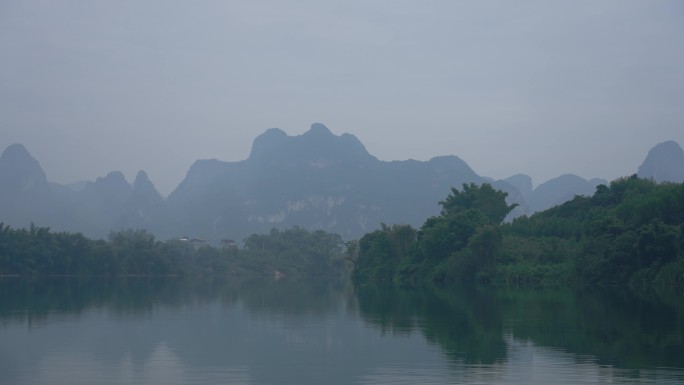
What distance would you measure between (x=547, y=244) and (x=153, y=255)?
127 ft

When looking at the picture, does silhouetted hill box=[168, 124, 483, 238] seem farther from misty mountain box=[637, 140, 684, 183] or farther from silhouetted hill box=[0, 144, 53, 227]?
misty mountain box=[637, 140, 684, 183]

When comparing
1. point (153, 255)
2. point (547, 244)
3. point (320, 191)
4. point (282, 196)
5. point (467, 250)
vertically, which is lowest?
point (153, 255)

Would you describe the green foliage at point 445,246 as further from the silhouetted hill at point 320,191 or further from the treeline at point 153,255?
the silhouetted hill at point 320,191

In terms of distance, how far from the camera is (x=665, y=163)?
498ft

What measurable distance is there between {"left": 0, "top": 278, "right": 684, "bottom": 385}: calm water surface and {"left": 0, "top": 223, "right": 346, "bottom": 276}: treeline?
44.8m

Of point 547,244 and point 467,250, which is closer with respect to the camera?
point 547,244

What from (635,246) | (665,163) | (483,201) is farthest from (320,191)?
(635,246)

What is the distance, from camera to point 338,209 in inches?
6093

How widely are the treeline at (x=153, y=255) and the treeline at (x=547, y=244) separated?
1865 cm

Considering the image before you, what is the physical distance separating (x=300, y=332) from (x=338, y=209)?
456 feet

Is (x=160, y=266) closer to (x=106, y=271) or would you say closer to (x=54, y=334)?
Result: (x=106, y=271)

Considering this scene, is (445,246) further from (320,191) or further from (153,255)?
(320,191)

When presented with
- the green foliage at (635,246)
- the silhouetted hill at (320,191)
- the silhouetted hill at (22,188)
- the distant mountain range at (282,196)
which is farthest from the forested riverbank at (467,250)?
the silhouetted hill at (22,188)

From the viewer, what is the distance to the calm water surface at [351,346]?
393 inches
